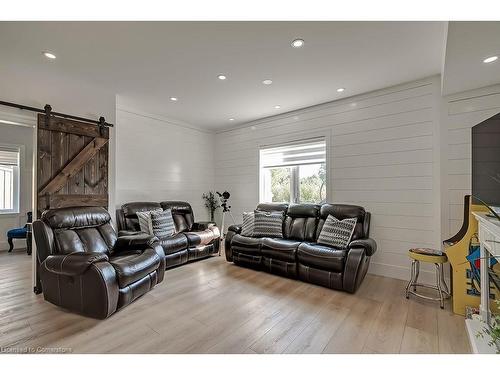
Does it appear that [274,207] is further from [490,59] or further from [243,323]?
[490,59]

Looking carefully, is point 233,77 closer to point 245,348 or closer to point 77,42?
point 77,42

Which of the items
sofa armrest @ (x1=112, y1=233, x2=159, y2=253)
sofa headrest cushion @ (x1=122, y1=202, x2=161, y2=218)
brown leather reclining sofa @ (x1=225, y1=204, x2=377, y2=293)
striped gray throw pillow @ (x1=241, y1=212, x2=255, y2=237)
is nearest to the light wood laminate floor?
brown leather reclining sofa @ (x1=225, y1=204, x2=377, y2=293)

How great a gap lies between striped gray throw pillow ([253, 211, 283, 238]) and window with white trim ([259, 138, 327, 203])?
30.0 inches

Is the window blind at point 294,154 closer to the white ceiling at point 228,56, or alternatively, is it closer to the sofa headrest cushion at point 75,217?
the white ceiling at point 228,56

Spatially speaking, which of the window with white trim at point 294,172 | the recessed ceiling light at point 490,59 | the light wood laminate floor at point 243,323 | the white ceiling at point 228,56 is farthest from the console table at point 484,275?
the window with white trim at point 294,172

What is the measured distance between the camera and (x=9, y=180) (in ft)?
16.1

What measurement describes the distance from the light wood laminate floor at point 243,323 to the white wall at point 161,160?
204 centimetres

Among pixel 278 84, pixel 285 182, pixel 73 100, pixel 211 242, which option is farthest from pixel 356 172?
pixel 73 100

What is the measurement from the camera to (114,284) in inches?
86.0

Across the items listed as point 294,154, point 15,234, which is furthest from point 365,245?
point 15,234

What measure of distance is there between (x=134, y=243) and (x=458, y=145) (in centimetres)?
415
